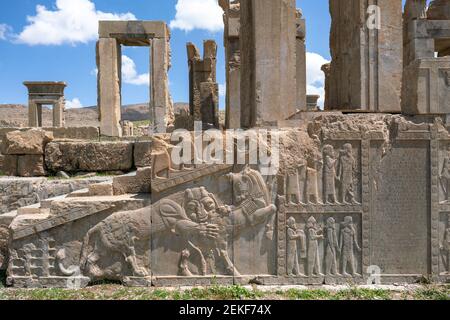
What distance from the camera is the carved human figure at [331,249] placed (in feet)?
13.4

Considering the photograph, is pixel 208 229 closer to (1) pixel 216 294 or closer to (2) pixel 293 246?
(1) pixel 216 294

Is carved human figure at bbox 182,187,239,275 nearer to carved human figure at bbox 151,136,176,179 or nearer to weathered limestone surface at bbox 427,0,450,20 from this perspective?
carved human figure at bbox 151,136,176,179

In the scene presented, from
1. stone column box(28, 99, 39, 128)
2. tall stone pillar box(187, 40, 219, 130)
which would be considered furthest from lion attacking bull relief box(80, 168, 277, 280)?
stone column box(28, 99, 39, 128)

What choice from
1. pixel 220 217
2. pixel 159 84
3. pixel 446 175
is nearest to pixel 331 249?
pixel 220 217

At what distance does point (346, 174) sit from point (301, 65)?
18.0ft

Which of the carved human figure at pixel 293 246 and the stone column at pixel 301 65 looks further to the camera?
the stone column at pixel 301 65

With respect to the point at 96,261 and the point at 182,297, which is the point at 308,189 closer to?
the point at 182,297

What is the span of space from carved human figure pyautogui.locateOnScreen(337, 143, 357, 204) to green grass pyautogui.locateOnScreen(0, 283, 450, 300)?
1.03m

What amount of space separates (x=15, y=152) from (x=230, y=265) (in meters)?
4.59

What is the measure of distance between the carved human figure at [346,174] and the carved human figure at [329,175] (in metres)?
0.09

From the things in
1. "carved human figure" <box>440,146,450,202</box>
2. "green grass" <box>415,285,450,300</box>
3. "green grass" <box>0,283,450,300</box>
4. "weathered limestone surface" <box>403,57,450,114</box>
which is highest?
"weathered limestone surface" <box>403,57,450,114</box>

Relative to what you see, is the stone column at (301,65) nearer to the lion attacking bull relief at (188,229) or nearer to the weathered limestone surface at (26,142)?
the lion attacking bull relief at (188,229)

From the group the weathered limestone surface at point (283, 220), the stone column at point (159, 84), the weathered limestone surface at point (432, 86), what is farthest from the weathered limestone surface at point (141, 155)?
the stone column at point (159, 84)

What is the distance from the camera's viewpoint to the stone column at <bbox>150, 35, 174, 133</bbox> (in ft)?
35.7
